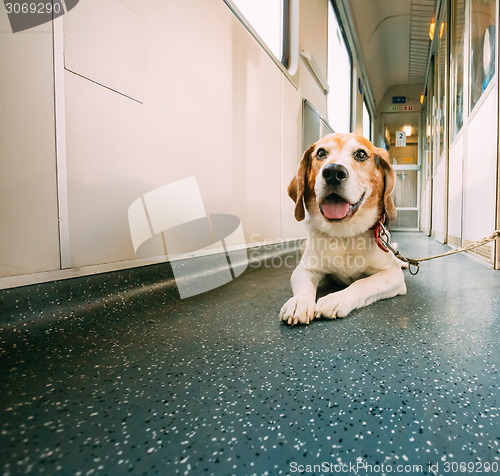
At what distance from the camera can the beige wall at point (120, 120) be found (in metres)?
0.86

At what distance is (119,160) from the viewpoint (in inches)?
45.8

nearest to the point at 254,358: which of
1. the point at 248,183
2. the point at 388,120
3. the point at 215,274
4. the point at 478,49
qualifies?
the point at 215,274

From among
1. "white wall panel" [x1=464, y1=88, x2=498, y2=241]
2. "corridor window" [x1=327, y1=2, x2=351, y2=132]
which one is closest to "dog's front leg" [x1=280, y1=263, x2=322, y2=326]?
"white wall panel" [x1=464, y1=88, x2=498, y2=241]

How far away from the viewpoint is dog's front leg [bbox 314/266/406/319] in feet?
3.15

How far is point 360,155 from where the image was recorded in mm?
1326

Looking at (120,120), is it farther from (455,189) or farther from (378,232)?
(455,189)

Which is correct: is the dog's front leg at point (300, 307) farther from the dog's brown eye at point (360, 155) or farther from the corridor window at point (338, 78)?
the corridor window at point (338, 78)

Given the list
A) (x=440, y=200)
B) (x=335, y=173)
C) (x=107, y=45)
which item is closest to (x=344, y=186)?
→ (x=335, y=173)

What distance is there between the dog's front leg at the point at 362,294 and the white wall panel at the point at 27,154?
89cm

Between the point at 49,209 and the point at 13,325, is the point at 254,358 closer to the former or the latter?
the point at 13,325

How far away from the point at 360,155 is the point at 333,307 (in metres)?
0.74

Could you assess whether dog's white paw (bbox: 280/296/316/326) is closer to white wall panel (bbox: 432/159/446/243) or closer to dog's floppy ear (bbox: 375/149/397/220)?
dog's floppy ear (bbox: 375/149/397/220)

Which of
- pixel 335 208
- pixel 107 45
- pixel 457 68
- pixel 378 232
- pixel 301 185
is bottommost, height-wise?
pixel 378 232

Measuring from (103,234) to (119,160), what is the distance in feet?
0.99
